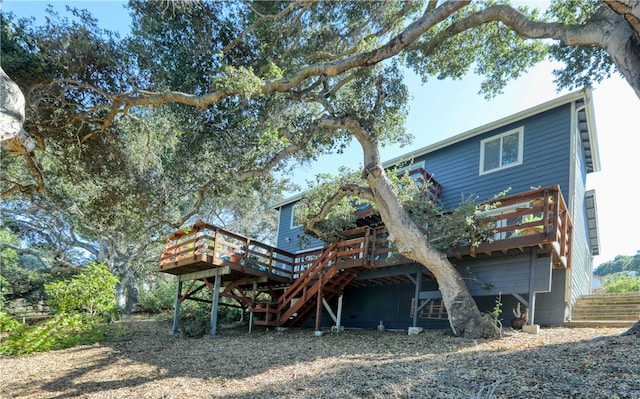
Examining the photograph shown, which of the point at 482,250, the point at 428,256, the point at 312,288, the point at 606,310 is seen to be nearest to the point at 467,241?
the point at 482,250

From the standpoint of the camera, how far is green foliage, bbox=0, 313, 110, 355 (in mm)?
9695

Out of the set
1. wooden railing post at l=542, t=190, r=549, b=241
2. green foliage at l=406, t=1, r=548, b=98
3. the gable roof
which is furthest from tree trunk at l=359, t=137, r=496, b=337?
green foliage at l=406, t=1, r=548, b=98

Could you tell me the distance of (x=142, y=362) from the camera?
8180mm

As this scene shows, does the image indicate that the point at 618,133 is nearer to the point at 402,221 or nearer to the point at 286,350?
the point at 402,221

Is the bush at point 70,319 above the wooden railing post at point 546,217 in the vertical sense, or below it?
below

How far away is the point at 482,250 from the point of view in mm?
8531

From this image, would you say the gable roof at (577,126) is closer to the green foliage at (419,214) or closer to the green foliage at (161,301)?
the green foliage at (419,214)

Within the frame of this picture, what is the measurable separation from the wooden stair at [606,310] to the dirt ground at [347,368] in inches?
28.2

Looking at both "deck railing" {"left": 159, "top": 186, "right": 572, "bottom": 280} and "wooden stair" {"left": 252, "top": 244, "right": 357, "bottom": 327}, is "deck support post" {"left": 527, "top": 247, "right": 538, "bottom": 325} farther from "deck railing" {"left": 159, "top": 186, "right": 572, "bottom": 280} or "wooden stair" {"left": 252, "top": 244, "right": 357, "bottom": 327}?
"wooden stair" {"left": 252, "top": 244, "right": 357, "bottom": 327}

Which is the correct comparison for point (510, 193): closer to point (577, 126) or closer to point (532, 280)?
point (577, 126)

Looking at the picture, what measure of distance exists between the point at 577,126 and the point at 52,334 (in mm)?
15794

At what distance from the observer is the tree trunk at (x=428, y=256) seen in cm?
789

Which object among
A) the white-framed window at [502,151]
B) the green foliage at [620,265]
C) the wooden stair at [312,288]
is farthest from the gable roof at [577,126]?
the green foliage at [620,265]

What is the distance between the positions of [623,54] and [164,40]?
8.99 metres
